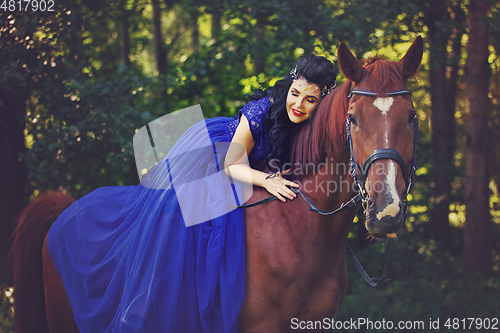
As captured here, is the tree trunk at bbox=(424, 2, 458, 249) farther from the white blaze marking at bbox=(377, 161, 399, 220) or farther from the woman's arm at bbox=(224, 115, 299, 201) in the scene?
the white blaze marking at bbox=(377, 161, 399, 220)

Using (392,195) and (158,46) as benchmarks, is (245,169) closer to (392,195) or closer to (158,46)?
(392,195)

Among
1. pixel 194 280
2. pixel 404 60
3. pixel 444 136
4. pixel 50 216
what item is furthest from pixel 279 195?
pixel 444 136

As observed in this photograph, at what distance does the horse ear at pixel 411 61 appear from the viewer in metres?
2.01

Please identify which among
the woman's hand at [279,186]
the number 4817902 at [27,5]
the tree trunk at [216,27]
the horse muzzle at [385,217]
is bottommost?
the horse muzzle at [385,217]

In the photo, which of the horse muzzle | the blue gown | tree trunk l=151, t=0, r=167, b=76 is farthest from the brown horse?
tree trunk l=151, t=0, r=167, b=76

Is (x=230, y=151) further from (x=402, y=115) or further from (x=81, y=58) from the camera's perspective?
(x=81, y=58)

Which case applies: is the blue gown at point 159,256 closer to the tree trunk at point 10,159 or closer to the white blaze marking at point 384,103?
the white blaze marking at point 384,103

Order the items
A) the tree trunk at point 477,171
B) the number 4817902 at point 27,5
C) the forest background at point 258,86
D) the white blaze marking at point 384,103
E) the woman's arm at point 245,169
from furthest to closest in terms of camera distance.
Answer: the tree trunk at point 477,171, the forest background at point 258,86, the number 4817902 at point 27,5, the woman's arm at point 245,169, the white blaze marking at point 384,103

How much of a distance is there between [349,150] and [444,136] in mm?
5532

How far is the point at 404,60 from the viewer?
2025 millimetres

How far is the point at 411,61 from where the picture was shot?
2.03 meters

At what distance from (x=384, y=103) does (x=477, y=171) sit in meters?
4.35

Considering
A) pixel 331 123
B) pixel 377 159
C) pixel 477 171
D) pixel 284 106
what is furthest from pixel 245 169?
pixel 477 171

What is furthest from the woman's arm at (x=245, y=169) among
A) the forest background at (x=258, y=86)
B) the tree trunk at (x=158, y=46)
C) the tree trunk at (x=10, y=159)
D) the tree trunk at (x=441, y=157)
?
the tree trunk at (x=158, y=46)
